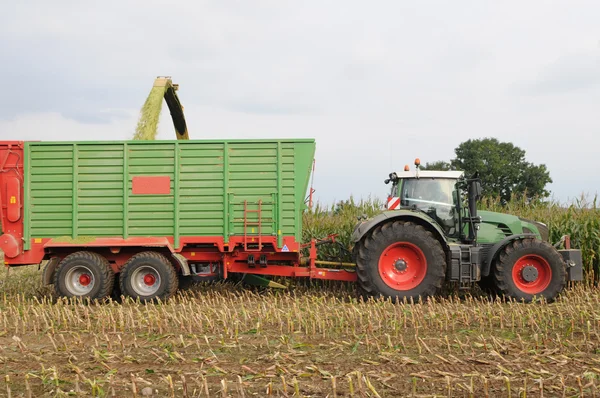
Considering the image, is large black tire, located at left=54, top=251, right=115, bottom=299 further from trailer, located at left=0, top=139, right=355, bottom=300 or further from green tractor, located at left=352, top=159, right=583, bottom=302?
green tractor, located at left=352, top=159, right=583, bottom=302

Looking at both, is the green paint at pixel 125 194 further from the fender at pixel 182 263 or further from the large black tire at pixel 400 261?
the large black tire at pixel 400 261

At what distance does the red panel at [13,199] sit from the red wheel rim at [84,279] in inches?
51.5

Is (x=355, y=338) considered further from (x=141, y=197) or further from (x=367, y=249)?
(x=141, y=197)

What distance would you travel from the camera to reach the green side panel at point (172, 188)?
8109 mm

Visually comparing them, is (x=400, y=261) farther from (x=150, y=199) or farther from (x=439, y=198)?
(x=150, y=199)

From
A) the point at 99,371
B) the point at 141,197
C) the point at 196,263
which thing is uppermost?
the point at 141,197

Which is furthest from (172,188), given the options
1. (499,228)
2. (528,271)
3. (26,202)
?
(528,271)

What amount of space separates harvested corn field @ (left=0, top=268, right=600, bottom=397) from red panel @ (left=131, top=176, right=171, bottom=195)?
66.8 inches

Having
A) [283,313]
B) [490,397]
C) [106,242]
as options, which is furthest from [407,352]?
→ [106,242]

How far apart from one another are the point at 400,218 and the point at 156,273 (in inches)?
146

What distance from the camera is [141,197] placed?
26.7 feet

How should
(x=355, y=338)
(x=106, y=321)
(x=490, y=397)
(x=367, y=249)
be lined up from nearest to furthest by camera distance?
(x=490, y=397) < (x=355, y=338) < (x=106, y=321) < (x=367, y=249)

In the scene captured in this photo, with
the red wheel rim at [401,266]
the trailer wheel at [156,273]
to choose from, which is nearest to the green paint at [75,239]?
the trailer wheel at [156,273]

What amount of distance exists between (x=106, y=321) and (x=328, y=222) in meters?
5.48
